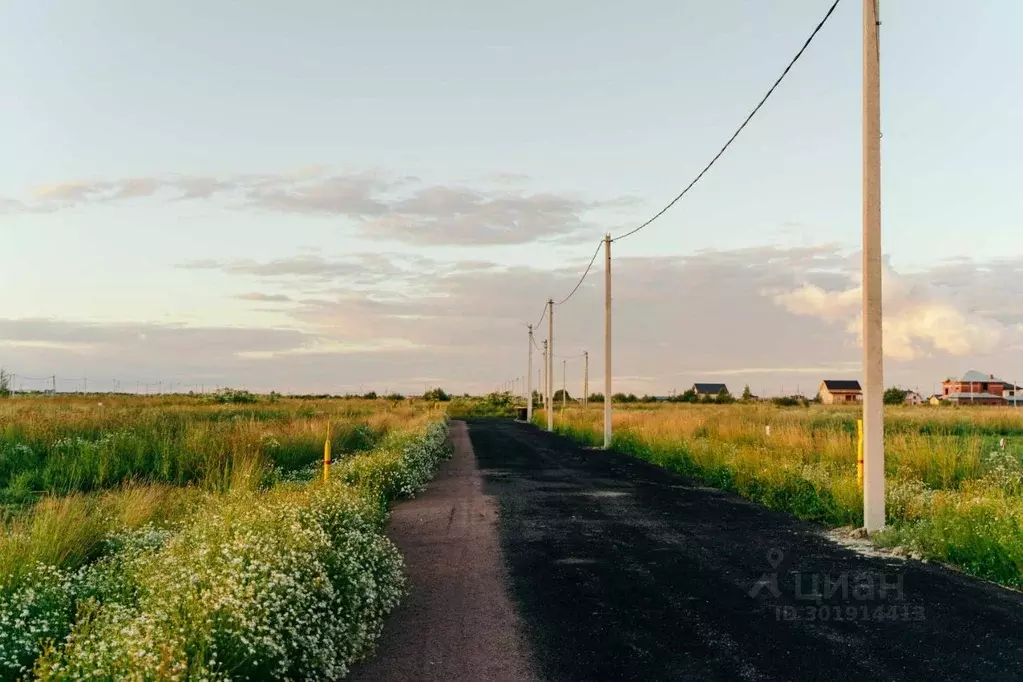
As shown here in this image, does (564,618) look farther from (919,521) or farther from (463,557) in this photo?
(919,521)

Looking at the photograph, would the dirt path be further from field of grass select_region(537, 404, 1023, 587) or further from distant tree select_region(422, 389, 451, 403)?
distant tree select_region(422, 389, 451, 403)

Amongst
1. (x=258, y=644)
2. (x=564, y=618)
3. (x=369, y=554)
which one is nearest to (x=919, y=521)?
(x=564, y=618)

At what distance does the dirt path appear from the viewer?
20.7ft

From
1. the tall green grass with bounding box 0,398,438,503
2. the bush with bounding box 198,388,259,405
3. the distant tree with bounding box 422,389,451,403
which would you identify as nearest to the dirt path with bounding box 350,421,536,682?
the tall green grass with bounding box 0,398,438,503

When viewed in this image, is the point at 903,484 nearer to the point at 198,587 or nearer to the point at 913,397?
the point at 198,587

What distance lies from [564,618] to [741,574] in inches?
110

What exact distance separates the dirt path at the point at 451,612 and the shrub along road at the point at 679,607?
0.02 m

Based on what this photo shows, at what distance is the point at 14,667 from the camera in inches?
223

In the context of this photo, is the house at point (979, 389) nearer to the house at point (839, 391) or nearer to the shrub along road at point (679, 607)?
the house at point (839, 391)

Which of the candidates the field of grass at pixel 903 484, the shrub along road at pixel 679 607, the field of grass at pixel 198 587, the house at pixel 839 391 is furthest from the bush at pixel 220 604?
the house at pixel 839 391

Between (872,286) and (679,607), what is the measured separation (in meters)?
6.90

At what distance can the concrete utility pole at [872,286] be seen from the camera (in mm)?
12219

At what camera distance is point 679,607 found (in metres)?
7.95

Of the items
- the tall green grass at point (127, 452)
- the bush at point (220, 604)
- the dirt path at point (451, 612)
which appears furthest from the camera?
the tall green grass at point (127, 452)
